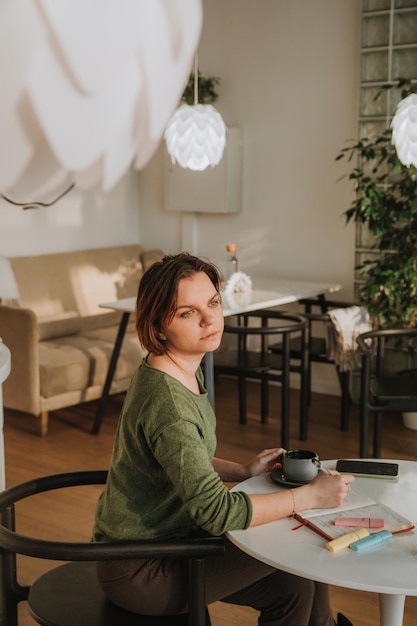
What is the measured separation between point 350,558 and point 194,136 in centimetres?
321

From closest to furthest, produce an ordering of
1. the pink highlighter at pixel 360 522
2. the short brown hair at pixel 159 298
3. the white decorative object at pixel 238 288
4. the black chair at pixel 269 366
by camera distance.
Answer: the pink highlighter at pixel 360 522 → the short brown hair at pixel 159 298 → the black chair at pixel 269 366 → the white decorative object at pixel 238 288

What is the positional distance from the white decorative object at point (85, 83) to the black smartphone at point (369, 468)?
5.61ft

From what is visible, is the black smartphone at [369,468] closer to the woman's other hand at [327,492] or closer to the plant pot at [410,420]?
the woman's other hand at [327,492]

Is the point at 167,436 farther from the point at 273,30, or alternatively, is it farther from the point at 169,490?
the point at 273,30

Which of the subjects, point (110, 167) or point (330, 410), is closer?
point (110, 167)

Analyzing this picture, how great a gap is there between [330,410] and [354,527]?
349 cm

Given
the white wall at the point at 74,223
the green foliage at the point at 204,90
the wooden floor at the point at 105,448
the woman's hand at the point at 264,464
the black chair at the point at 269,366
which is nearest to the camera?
the woman's hand at the point at 264,464

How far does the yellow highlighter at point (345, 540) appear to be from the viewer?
1.69 m

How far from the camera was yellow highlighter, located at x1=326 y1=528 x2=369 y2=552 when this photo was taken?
1688 mm

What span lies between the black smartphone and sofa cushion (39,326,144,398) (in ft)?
9.66

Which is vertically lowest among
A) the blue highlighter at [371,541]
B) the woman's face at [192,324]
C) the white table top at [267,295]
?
the blue highlighter at [371,541]

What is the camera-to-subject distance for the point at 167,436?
176cm

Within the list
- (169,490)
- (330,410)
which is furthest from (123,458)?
(330,410)

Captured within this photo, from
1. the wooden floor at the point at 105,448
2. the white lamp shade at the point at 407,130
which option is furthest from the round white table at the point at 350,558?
the white lamp shade at the point at 407,130
